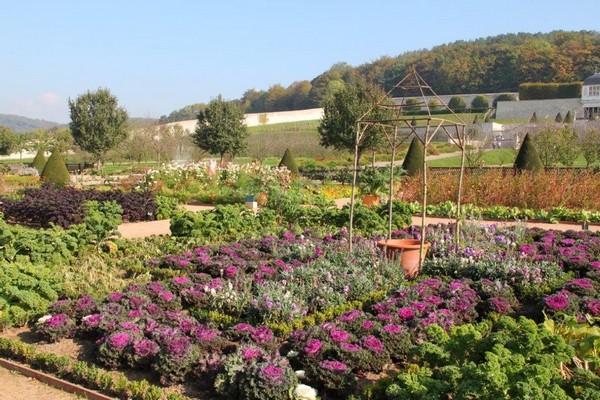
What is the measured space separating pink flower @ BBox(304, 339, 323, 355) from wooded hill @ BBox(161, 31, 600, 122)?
72.6 metres

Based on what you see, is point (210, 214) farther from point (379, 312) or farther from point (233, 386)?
point (233, 386)

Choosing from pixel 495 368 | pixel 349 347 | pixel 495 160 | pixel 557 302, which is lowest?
pixel 495 160

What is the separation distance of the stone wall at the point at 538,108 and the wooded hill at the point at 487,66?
9.72 m

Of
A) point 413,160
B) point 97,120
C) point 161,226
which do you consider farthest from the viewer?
point 97,120

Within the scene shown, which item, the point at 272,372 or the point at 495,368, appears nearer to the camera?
the point at 495,368

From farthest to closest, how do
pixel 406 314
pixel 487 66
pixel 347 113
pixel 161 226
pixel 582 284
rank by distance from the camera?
1. pixel 487 66
2. pixel 347 113
3. pixel 161 226
4. pixel 582 284
5. pixel 406 314

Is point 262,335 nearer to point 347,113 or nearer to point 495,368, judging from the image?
point 495,368

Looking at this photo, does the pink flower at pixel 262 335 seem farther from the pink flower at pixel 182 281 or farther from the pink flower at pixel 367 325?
the pink flower at pixel 182 281

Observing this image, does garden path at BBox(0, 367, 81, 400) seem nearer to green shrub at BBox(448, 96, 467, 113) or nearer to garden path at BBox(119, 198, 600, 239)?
garden path at BBox(119, 198, 600, 239)

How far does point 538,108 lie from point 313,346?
72.2m

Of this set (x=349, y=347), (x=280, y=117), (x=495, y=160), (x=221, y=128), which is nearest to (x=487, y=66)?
(x=280, y=117)

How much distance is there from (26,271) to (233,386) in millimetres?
3404

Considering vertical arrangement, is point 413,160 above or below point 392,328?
below

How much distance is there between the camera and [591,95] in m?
65.9
